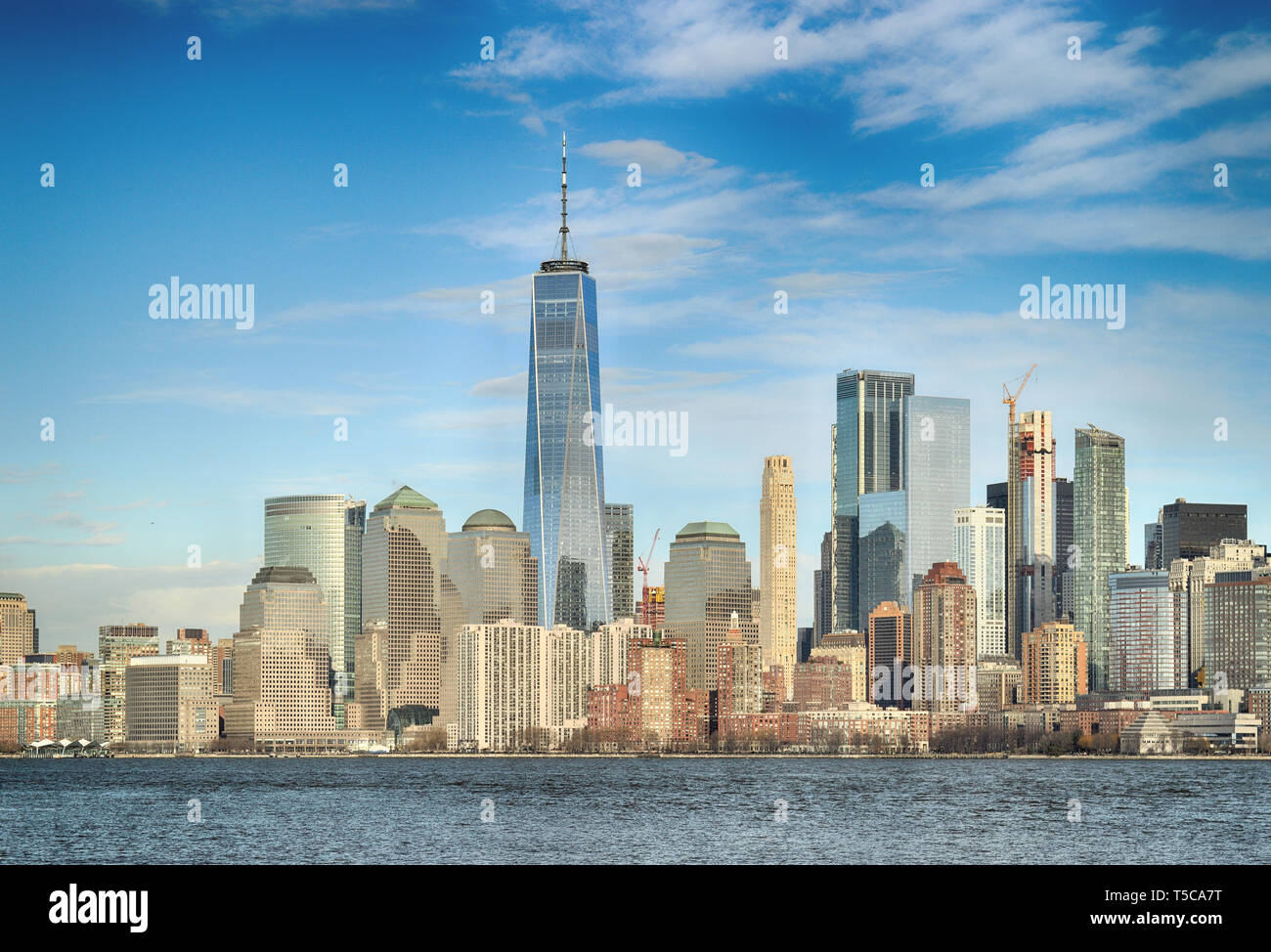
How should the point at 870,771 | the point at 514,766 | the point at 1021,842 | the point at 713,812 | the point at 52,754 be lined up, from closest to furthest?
the point at 1021,842, the point at 713,812, the point at 870,771, the point at 514,766, the point at 52,754

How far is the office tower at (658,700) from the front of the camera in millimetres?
186500

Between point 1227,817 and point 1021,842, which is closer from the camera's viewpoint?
point 1021,842

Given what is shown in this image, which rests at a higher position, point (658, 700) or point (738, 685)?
point (738, 685)

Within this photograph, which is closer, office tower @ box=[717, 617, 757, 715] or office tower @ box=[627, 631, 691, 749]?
office tower @ box=[627, 631, 691, 749]

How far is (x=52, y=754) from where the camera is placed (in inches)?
7756

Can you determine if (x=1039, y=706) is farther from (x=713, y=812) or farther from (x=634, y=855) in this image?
(x=634, y=855)

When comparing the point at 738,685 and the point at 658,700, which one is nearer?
the point at 658,700

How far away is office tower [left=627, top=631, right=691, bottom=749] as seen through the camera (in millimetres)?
186500

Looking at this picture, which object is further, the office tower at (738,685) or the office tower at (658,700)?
the office tower at (738,685)

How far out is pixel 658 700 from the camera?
189 m
